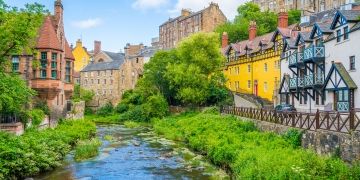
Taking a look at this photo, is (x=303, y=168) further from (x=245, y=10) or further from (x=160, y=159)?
(x=245, y=10)

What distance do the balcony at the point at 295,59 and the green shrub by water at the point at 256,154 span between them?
8473 mm

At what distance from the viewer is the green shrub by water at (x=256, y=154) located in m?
17.5

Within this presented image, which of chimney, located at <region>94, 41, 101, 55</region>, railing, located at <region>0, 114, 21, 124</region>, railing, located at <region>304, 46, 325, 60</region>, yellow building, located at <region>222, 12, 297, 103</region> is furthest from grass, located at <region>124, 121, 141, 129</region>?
chimney, located at <region>94, 41, 101, 55</region>

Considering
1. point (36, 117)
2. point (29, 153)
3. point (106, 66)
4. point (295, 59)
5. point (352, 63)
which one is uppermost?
point (106, 66)

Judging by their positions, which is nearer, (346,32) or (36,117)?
(346,32)

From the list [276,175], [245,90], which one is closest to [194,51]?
[245,90]

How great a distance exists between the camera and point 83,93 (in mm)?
84062

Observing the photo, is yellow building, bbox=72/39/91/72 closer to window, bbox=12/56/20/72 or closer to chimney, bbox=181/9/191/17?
chimney, bbox=181/9/191/17

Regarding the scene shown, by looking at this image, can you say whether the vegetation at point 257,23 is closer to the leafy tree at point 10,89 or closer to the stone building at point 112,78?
the stone building at point 112,78

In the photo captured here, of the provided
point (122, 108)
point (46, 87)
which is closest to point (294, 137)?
point (46, 87)

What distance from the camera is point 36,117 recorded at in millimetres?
32250

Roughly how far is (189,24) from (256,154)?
87.3 meters

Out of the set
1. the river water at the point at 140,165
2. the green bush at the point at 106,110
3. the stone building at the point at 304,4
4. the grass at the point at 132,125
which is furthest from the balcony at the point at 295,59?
the green bush at the point at 106,110

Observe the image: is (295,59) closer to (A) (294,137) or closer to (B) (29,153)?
(A) (294,137)
